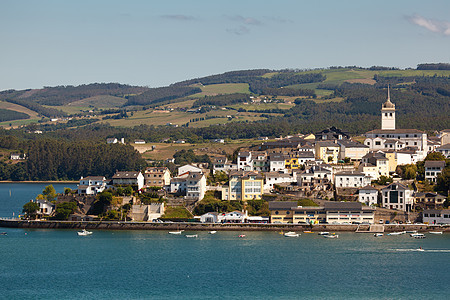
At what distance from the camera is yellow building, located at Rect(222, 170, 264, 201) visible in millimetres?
60906

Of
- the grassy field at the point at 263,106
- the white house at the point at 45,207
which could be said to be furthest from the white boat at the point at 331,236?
the grassy field at the point at 263,106

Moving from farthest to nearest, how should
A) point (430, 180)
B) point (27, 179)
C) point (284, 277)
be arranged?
point (27, 179), point (430, 180), point (284, 277)

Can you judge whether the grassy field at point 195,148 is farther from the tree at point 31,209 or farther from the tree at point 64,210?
the tree at point 31,209

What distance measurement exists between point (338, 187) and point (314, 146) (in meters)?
9.88

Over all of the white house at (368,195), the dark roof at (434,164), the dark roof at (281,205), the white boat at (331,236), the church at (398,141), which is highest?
the church at (398,141)

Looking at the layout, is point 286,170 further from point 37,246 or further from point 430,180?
point 37,246

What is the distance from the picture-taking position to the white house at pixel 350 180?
62156 millimetres

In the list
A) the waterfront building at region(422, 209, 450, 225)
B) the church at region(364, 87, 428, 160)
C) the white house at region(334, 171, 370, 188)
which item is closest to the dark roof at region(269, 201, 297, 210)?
the white house at region(334, 171, 370, 188)

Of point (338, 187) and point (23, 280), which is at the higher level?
point (338, 187)

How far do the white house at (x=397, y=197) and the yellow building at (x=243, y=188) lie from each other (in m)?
9.79

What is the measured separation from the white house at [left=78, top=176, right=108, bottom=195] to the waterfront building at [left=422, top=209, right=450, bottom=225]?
26.1m

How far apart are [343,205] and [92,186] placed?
21.4 metres

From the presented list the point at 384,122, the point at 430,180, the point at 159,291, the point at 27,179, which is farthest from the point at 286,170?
the point at 27,179

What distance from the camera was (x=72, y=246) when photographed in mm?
51625
